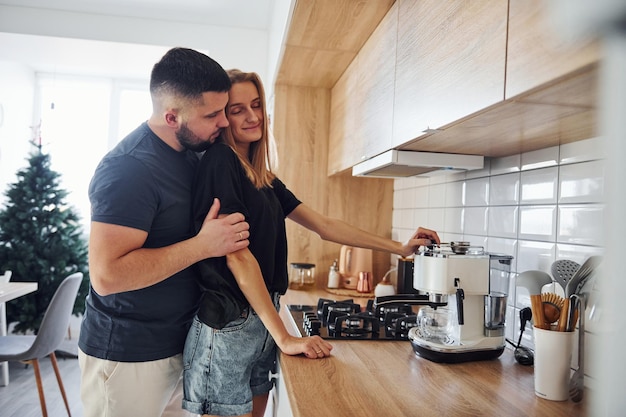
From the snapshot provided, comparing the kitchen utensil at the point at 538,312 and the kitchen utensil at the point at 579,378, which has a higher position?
the kitchen utensil at the point at 538,312

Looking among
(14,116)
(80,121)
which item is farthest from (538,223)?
(14,116)

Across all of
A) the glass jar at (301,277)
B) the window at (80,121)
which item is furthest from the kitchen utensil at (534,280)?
the window at (80,121)

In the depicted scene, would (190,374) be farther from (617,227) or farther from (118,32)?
(118,32)

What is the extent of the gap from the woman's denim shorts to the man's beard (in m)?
0.48

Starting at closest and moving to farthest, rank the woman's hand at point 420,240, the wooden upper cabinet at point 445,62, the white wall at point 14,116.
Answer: the wooden upper cabinet at point 445,62 → the woman's hand at point 420,240 → the white wall at point 14,116

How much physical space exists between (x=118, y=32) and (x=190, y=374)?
2.81m

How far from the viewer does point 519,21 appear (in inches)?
32.1

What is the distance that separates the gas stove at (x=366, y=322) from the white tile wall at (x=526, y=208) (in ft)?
1.11

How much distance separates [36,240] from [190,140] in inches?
136

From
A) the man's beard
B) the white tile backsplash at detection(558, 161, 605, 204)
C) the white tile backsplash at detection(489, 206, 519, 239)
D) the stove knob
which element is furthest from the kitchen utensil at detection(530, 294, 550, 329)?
the man's beard

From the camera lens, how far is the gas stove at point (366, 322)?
147 cm

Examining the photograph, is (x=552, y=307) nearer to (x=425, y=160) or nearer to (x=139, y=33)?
(x=425, y=160)

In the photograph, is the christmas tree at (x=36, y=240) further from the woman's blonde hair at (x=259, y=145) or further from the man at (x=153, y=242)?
the woman's blonde hair at (x=259, y=145)

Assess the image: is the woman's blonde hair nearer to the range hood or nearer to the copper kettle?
the range hood
